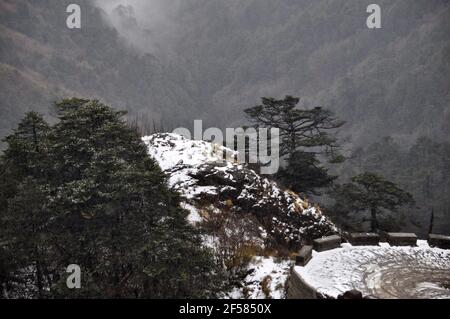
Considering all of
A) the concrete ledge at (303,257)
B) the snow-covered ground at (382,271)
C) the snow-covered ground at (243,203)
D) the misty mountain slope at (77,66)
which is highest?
the misty mountain slope at (77,66)

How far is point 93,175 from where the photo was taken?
1188 centimetres

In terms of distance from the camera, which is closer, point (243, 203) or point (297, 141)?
point (243, 203)

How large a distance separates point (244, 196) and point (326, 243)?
389cm

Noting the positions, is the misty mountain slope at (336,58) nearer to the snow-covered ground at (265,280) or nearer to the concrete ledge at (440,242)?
the concrete ledge at (440,242)

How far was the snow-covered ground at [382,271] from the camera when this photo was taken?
10.5 metres

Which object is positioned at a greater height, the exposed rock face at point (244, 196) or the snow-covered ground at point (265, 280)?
the exposed rock face at point (244, 196)

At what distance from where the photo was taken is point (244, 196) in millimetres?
16234

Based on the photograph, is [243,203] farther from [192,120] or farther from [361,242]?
[192,120]

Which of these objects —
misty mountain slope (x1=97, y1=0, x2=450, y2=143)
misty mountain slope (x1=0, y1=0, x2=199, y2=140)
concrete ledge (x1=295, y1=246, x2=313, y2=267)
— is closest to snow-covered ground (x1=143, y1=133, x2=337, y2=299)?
concrete ledge (x1=295, y1=246, x2=313, y2=267)

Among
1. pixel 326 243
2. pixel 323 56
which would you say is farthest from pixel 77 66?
pixel 326 243

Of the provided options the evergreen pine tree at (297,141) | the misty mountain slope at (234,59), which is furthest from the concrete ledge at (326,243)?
the misty mountain slope at (234,59)

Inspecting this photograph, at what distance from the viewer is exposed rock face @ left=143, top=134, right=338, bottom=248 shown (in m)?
15.9

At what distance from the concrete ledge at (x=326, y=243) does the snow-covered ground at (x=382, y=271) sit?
212mm
